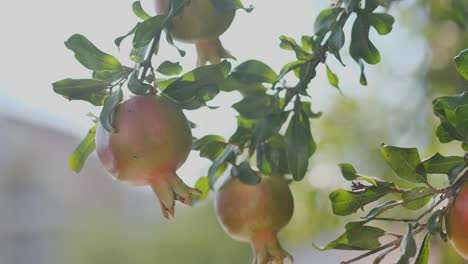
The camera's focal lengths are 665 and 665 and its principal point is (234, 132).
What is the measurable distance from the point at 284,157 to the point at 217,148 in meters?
0.06

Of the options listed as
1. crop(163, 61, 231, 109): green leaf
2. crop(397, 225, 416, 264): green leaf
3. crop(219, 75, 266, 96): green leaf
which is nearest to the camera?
crop(397, 225, 416, 264): green leaf

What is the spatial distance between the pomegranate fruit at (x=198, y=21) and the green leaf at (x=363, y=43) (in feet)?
0.36

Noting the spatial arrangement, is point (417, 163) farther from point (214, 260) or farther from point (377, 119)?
point (214, 260)

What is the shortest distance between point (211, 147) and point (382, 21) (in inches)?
7.1

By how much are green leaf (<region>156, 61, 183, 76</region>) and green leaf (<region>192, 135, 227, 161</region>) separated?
0.11 m

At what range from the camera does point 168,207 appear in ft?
1.44

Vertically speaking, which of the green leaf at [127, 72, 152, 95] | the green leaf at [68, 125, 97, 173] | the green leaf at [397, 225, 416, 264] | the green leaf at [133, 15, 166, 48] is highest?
the green leaf at [133, 15, 166, 48]

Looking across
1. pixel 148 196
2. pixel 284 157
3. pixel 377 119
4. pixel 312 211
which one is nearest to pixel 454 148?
pixel 312 211

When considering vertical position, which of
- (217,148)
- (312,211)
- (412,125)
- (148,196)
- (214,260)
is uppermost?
(217,148)

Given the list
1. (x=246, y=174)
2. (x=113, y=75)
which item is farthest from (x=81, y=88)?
(x=246, y=174)

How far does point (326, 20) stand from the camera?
56cm

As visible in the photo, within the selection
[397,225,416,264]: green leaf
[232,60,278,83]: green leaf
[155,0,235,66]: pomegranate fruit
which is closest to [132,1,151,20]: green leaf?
[155,0,235,66]: pomegranate fruit

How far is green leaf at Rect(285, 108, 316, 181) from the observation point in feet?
1.74

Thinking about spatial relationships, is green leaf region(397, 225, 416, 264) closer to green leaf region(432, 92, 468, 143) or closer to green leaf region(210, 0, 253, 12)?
green leaf region(432, 92, 468, 143)
